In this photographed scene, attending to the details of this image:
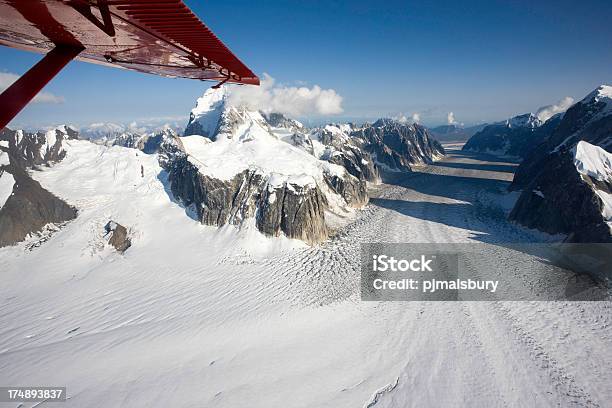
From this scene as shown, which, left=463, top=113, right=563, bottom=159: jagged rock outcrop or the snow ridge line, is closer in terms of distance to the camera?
the snow ridge line

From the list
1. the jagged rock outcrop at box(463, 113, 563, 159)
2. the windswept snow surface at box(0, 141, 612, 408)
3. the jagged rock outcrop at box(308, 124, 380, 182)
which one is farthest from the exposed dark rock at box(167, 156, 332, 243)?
the jagged rock outcrop at box(463, 113, 563, 159)

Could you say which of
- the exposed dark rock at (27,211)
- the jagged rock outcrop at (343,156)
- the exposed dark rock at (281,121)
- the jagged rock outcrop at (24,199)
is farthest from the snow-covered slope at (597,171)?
the exposed dark rock at (281,121)

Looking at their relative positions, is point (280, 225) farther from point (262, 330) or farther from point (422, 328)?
point (422, 328)

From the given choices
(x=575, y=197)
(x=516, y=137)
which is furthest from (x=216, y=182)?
(x=516, y=137)

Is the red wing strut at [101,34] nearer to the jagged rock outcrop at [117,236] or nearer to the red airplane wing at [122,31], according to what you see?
the red airplane wing at [122,31]

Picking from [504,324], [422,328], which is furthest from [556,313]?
[422,328]

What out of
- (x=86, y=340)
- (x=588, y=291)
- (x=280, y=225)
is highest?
(x=280, y=225)

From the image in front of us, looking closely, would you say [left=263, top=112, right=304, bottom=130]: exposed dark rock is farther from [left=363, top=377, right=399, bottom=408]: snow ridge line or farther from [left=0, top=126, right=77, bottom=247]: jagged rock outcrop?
[left=363, top=377, right=399, bottom=408]: snow ridge line
